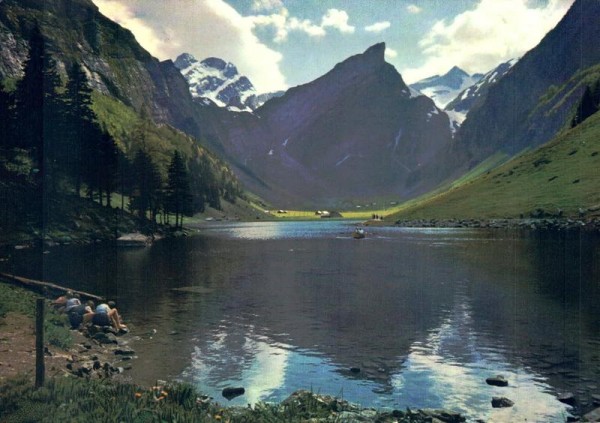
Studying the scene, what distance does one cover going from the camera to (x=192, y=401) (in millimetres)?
18312

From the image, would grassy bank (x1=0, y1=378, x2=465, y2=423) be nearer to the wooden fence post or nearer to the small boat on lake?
the wooden fence post

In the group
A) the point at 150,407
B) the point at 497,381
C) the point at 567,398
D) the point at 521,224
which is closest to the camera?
the point at 150,407

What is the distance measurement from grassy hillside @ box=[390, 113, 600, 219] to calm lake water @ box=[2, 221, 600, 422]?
3232 inches

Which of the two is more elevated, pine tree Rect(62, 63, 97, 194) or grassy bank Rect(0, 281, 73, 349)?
pine tree Rect(62, 63, 97, 194)

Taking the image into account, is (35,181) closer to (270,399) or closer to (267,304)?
(267,304)

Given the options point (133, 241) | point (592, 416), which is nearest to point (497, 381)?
point (592, 416)

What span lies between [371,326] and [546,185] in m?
149

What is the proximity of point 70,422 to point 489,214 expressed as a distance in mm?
165540

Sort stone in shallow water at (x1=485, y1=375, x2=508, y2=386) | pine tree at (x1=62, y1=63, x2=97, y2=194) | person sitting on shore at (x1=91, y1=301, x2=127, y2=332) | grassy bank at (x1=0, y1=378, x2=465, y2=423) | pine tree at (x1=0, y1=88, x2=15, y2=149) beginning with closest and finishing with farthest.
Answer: grassy bank at (x1=0, y1=378, x2=465, y2=423) < stone in shallow water at (x1=485, y1=375, x2=508, y2=386) < person sitting on shore at (x1=91, y1=301, x2=127, y2=332) < pine tree at (x1=0, y1=88, x2=15, y2=149) < pine tree at (x1=62, y1=63, x2=97, y2=194)

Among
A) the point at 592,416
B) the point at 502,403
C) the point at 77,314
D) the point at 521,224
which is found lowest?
the point at 502,403

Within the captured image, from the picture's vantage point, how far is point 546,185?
161 m

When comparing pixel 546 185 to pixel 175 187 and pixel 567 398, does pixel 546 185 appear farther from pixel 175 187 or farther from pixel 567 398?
pixel 567 398

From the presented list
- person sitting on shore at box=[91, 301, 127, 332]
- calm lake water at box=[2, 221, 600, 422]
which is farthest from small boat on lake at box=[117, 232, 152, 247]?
person sitting on shore at box=[91, 301, 127, 332]

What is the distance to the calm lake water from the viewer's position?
74.1 feet
